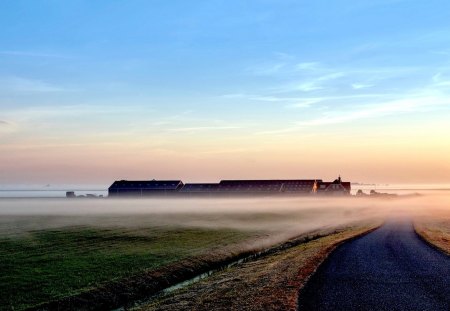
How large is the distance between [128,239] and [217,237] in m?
11.3

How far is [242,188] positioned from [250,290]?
542ft

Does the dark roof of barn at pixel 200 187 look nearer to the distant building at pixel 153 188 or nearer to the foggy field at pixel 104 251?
the distant building at pixel 153 188

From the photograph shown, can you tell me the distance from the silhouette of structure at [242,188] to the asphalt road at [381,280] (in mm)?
140458

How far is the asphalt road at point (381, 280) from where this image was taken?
22.9 metres

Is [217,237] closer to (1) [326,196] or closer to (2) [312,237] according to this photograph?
(2) [312,237]

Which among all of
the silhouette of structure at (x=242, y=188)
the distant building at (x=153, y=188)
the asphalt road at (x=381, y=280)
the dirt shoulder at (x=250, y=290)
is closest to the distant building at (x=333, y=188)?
the silhouette of structure at (x=242, y=188)

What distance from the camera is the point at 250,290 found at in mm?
26609

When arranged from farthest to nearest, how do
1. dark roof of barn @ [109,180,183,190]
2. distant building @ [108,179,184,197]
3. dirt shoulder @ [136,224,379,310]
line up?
1. dark roof of barn @ [109,180,183,190]
2. distant building @ [108,179,184,197]
3. dirt shoulder @ [136,224,379,310]

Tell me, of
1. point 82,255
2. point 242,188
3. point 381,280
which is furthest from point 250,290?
point 242,188

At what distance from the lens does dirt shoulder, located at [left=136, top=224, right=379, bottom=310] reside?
77.3 feet

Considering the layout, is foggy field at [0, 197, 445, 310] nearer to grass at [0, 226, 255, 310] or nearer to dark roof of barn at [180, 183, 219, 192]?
grass at [0, 226, 255, 310]

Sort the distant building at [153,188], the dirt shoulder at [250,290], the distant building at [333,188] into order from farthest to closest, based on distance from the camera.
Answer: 1. the distant building at [153,188]
2. the distant building at [333,188]
3. the dirt shoulder at [250,290]

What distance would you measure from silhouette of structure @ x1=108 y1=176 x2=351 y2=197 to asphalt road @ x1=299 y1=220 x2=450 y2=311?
461 feet

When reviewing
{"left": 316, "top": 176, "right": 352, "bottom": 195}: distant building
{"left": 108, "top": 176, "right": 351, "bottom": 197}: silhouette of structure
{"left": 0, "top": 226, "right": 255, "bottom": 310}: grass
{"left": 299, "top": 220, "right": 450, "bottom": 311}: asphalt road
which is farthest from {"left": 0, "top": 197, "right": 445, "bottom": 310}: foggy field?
{"left": 316, "top": 176, "right": 352, "bottom": 195}: distant building
